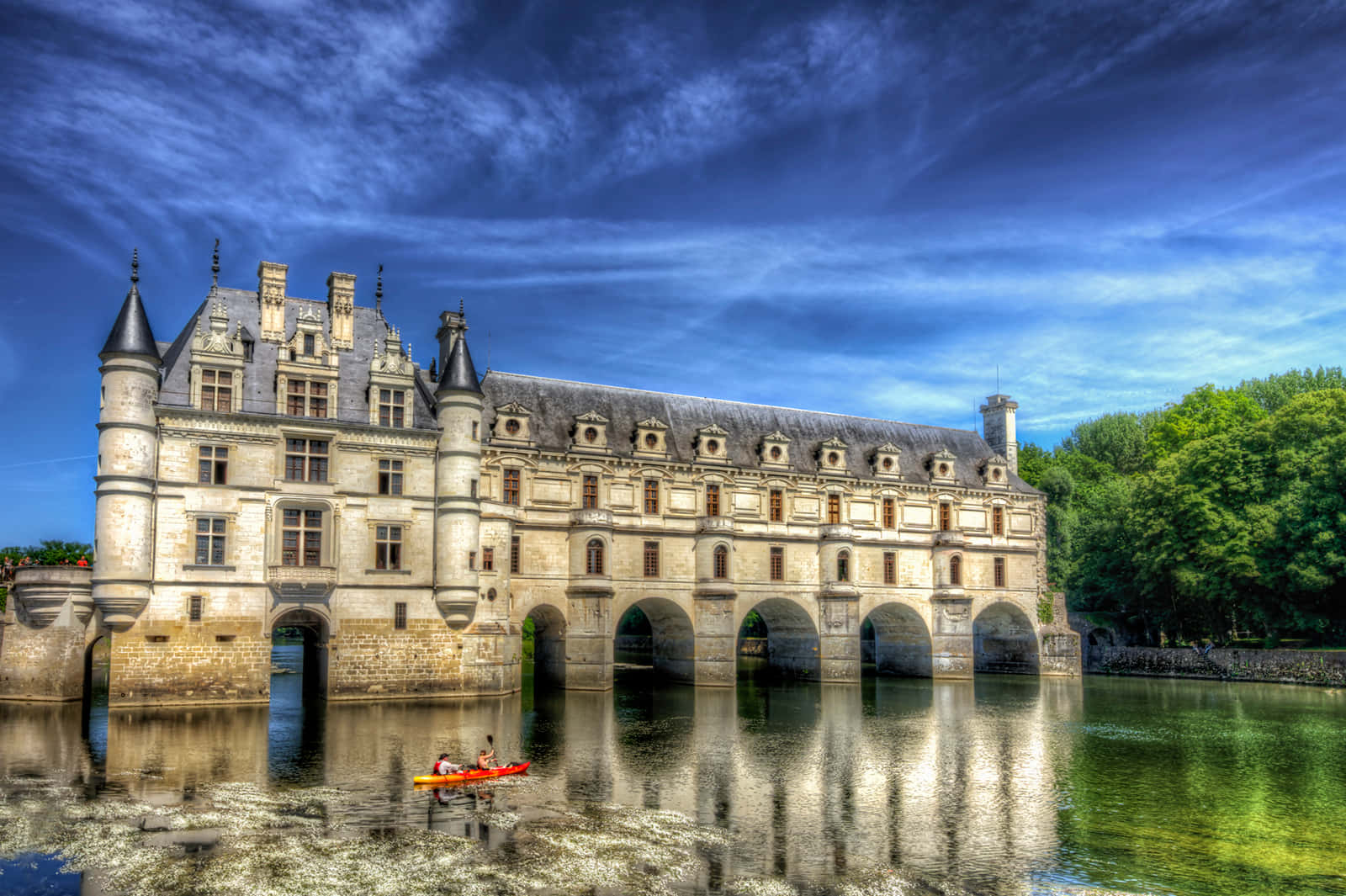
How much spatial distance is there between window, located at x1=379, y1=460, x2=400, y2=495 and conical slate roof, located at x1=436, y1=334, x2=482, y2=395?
3641 mm

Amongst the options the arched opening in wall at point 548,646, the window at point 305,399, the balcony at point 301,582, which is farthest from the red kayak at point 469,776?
the arched opening in wall at point 548,646

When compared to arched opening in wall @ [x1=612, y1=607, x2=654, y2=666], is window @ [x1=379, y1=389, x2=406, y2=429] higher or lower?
higher

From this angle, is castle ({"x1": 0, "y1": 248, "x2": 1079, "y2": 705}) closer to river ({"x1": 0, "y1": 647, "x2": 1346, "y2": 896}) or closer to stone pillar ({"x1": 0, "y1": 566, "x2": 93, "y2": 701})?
stone pillar ({"x1": 0, "y1": 566, "x2": 93, "y2": 701})

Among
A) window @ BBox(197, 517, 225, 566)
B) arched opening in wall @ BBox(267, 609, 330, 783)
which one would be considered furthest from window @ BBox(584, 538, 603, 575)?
window @ BBox(197, 517, 225, 566)

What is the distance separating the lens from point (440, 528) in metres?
40.4

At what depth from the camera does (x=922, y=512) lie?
56125 millimetres

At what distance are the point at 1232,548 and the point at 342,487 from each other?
46164mm

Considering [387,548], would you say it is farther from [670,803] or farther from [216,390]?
[670,803]

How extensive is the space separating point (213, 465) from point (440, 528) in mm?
8795

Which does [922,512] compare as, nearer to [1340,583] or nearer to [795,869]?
[1340,583]

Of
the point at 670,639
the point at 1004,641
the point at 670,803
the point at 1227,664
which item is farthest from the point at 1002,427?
the point at 670,803

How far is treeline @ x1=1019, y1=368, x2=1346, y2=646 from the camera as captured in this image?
2062 inches

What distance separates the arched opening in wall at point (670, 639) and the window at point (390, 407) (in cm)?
1515

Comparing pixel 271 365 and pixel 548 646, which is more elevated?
pixel 271 365
